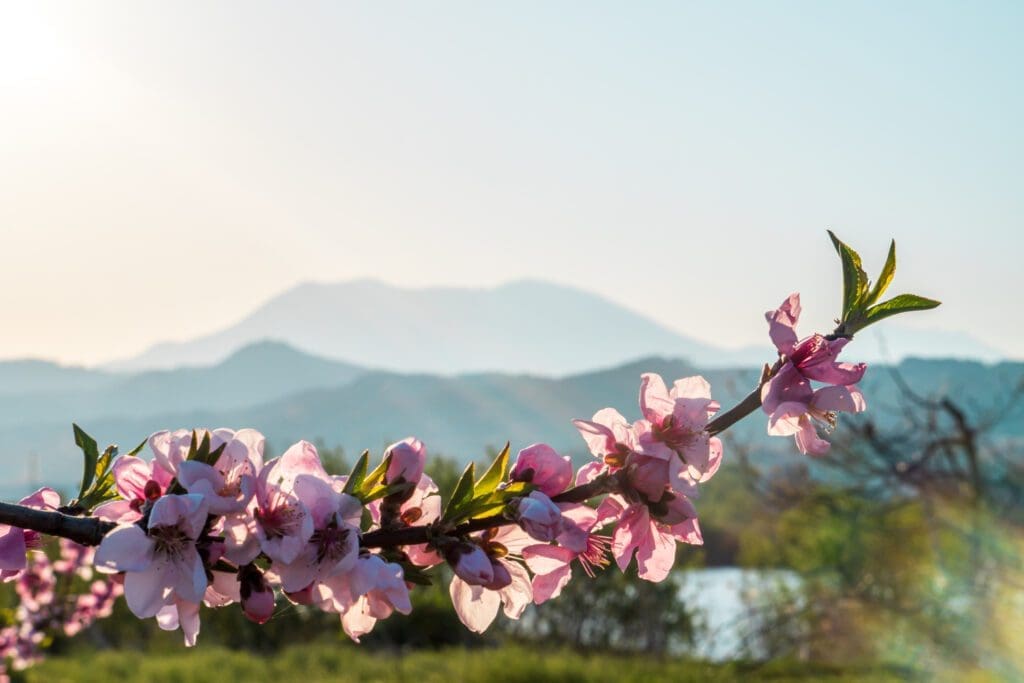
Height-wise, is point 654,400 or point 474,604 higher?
point 654,400

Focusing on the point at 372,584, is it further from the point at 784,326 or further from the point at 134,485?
the point at 784,326

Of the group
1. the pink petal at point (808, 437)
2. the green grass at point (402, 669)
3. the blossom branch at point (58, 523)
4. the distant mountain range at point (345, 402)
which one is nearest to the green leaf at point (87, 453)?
the blossom branch at point (58, 523)

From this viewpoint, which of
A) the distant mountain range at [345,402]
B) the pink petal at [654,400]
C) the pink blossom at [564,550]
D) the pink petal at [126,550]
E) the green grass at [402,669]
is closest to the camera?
the pink petal at [126,550]

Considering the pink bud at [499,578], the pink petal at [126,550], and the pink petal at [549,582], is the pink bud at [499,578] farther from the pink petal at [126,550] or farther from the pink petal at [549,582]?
the pink petal at [126,550]

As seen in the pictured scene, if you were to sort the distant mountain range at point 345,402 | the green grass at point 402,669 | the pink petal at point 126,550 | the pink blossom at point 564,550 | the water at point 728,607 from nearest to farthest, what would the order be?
the pink petal at point 126,550 < the pink blossom at point 564,550 < the green grass at point 402,669 < the water at point 728,607 < the distant mountain range at point 345,402

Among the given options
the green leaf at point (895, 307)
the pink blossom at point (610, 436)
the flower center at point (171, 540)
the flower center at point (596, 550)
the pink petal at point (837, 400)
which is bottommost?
the flower center at point (596, 550)

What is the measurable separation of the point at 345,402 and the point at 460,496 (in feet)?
330

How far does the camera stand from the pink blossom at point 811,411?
1004 mm

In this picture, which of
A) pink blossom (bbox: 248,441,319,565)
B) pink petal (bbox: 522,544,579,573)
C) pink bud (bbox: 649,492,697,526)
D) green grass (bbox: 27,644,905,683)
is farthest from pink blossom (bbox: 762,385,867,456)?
green grass (bbox: 27,644,905,683)

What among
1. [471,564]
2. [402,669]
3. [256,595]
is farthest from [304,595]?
[402,669]

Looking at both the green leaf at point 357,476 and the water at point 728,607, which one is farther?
the water at point 728,607

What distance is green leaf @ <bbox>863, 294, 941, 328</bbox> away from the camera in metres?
1.01

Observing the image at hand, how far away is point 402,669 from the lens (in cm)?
769

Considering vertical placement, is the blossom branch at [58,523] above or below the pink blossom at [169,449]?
below
